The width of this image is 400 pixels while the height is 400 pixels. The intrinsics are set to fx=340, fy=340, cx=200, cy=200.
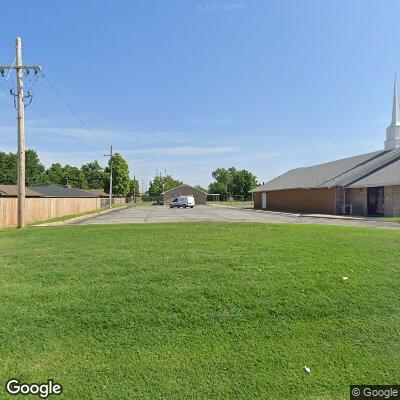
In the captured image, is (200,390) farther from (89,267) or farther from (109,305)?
(89,267)

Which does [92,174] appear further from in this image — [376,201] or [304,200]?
[376,201]

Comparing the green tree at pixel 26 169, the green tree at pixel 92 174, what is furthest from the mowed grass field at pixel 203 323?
the green tree at pixel 92 174

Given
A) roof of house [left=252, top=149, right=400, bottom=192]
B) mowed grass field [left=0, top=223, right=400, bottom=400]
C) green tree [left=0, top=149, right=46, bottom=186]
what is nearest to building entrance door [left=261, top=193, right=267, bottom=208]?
roof of house [left=252, top=149, right=400, bottom=192]

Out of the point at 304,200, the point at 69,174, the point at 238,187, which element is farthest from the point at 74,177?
the point at 304,200

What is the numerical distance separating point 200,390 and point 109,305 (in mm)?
1979

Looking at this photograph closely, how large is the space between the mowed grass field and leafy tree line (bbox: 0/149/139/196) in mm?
55605

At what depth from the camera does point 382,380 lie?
142 inches

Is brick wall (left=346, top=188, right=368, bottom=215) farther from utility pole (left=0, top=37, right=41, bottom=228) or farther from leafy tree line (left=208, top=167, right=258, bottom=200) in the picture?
leafy tree line (left=208, top=167, right=258, bottom=200)

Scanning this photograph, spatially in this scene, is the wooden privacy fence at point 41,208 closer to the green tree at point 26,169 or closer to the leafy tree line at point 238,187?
the green tree at point 26,169

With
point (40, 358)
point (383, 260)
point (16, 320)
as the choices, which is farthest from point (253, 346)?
point (383, 260)

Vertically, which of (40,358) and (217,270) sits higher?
(217,270)

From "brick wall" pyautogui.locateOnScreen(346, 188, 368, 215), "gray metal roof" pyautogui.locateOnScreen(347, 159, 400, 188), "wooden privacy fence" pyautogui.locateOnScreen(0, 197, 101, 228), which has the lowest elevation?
"wooden privacy fence" pyautogui.locateOnScreen(0, 197, 101, 228)

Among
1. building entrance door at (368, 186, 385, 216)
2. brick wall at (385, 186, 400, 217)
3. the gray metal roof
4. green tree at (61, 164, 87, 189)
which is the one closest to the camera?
brick wall at (385, 186, 400, 217)

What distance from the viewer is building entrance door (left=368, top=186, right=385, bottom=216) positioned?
26.1 metres
